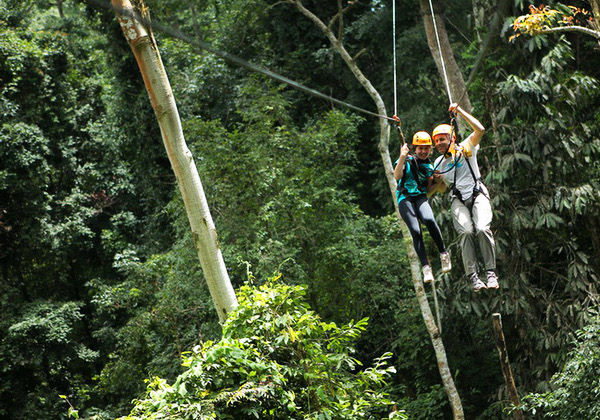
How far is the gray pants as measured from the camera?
529cm

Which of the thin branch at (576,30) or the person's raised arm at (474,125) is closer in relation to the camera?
the person's raised arm at (474,125)

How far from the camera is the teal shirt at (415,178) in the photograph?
5.30 meters

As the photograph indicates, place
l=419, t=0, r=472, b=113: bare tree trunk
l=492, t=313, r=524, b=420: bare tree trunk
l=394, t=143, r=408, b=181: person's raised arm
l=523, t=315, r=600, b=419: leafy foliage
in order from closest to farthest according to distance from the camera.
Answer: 1. l=394, t=143, r=408, b=181: person's raised arm
2. l=492, t=313, r=524, b=420: bare tree trunk
3. l=523, t=315, r=600, b=419: leafy foliage
4. l=419, t=0, r=472, b=113: bare tree trunk

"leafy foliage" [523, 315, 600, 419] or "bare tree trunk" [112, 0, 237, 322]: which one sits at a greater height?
"bare tree trunk" [112, 0, 237, 322]

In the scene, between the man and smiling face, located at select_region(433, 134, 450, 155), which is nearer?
smiling face, located at select_region(433, 134, 450, 155)

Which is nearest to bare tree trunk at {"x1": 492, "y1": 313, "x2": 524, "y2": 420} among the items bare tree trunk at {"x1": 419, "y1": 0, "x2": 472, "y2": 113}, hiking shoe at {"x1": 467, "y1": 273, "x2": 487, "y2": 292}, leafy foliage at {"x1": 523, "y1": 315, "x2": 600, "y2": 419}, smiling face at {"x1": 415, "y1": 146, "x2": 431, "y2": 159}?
leafy foliage at {"x1": 523, "y1": 315, "x2": 600, "y2": 419}

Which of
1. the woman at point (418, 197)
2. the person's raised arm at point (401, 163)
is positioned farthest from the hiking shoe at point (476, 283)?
the person's raised arm at point (401, 163)

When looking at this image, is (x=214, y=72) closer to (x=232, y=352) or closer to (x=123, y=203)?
(x=123, y=203)

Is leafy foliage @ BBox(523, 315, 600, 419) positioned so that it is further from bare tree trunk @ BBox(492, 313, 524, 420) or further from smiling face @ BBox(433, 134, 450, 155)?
smiling face @ BBox(433, 134, 450, 155)

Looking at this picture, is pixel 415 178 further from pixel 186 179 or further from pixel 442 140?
pixel 186 179

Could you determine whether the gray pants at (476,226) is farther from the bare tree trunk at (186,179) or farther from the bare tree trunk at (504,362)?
the bare tree trunk at (186,179)

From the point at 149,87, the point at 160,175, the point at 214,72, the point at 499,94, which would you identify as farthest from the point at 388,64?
the point at 149,87

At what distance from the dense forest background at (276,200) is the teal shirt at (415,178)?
1.36 metres

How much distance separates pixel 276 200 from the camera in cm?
1066
